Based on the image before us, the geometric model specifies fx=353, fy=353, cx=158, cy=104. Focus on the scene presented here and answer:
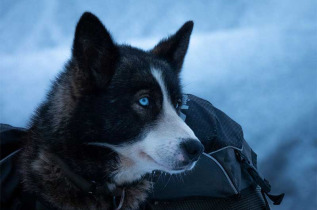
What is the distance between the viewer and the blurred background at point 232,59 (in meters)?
3.35

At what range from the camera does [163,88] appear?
5.96ft

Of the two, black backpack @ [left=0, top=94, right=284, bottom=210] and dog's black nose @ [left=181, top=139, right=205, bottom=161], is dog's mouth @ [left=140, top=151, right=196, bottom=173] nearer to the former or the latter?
dog's black nose @ [left=181, top=139, right=205, bottom=161]

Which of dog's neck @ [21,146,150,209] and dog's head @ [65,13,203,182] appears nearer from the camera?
dog's head @ [65,13,203,182]

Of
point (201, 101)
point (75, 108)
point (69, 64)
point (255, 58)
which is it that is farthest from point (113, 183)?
point (255, 58)

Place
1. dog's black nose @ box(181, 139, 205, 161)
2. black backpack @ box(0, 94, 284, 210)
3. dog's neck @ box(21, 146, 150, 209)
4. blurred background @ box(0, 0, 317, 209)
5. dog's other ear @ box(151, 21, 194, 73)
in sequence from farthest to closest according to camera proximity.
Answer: blurred background @ box(0, 0, 317, 209)
dog's other ear @ box(151, 21, 194, 73)
black backpack @ box(0, 94, 284, 210)
dog's neck @ box(21, 146, 150, 209)
dog's black nose @ box(181, 139, 205, 161)

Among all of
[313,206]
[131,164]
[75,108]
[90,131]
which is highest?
[75,108]

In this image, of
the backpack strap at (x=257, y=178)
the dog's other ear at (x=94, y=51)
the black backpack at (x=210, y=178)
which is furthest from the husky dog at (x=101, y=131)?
the backpack strap at (x=257, y=178)

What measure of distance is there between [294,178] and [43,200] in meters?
2.19

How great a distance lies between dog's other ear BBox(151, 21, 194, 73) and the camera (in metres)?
2.15

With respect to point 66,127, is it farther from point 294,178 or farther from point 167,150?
point 294,178

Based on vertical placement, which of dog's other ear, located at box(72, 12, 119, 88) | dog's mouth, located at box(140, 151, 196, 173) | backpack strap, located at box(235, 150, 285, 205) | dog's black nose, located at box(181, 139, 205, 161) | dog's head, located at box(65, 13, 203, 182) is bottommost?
backpack strap, located at box(235, 150, 285, 205)

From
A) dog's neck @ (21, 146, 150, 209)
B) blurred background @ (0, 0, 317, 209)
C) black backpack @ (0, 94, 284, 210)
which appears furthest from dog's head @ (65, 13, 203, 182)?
blurred background @ (0, 0, 317, 209)

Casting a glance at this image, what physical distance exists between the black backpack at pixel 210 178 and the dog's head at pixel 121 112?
378mm

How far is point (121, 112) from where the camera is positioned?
1665mm
